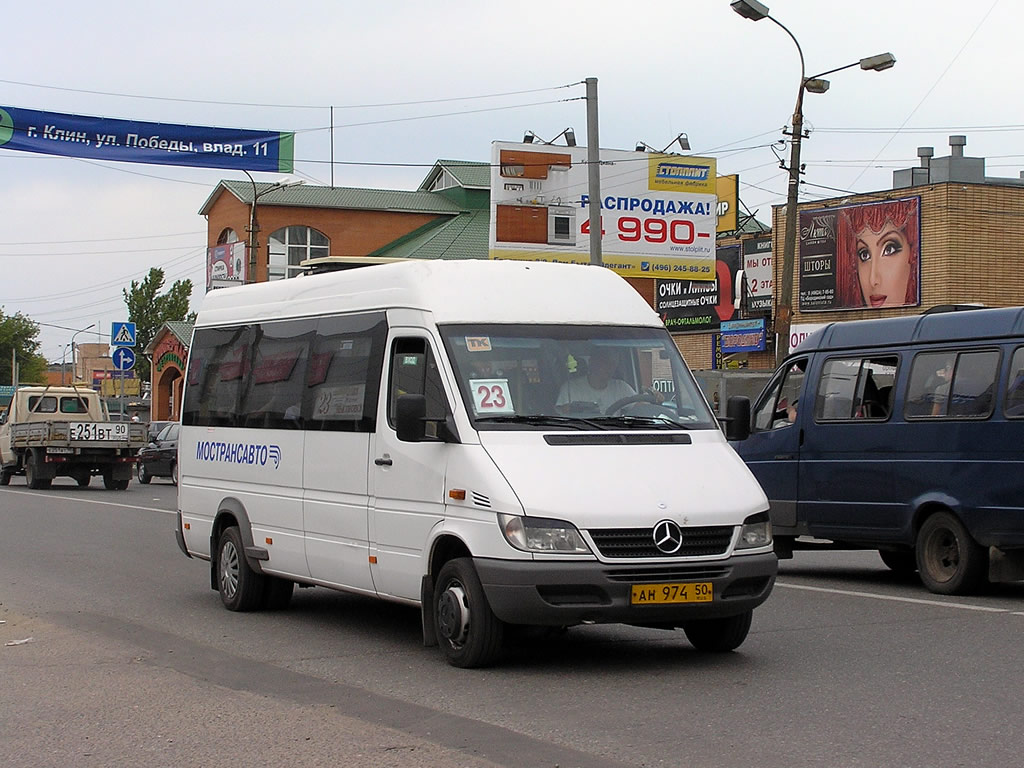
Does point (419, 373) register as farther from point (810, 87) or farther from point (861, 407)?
point (810, 87)

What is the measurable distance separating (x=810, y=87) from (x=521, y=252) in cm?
1365

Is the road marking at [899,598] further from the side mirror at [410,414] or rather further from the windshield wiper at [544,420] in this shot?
the side mirror at [410,414]

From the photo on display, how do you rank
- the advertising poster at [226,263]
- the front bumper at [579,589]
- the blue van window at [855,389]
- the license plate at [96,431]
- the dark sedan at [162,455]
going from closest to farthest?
1. the front bumper at [579,589]
2. the blue van window at [855,389]
3. the license plate at [96,431]
4. the dark sedan at [162,455]
5. the advertising poster at [226,263]

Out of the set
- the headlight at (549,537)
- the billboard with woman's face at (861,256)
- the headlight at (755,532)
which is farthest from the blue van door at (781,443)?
the billboard with woman's face at (861,256)

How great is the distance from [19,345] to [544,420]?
11995cm

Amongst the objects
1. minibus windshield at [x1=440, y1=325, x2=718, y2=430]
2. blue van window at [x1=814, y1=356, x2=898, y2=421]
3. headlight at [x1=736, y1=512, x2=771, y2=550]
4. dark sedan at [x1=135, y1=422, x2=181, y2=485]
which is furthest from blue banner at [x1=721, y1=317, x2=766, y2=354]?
headlight at [x1=736, y1=512, x2=771, y2=550]

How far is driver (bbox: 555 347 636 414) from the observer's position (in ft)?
30.1

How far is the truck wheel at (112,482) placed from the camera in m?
Answer: 34.3

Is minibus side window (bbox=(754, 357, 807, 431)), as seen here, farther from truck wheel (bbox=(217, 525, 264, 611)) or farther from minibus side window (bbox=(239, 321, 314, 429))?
truck wheel (bbox=(217, 525, 264, 611))

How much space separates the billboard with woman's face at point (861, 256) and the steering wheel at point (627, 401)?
1027 inches

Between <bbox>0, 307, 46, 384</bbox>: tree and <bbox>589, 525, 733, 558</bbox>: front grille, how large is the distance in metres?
115

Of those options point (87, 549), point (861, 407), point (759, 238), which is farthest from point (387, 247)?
point (861, 407)

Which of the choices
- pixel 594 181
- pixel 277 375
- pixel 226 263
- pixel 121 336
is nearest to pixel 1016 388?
pixel 277 375

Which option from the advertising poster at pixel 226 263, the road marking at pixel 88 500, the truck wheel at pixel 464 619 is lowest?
the road marking at pixel 88 500
